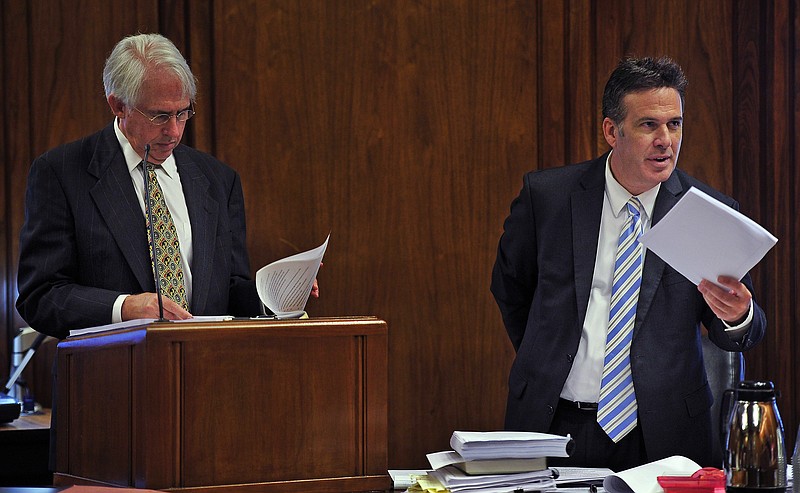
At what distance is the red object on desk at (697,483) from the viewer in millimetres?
1909

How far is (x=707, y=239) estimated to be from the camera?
2150 millimetres

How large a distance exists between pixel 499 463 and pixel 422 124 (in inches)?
76.0

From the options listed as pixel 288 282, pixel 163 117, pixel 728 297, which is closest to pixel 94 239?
pixel 163 117

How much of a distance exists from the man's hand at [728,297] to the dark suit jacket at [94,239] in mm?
1110

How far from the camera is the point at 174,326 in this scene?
1748 mm

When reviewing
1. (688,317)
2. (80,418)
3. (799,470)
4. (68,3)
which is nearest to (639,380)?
(688,317)

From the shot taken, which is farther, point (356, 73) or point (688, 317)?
point (356, 73)

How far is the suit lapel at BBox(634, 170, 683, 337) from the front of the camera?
8.93ft

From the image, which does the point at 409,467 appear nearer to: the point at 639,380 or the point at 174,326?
the point at 639,380

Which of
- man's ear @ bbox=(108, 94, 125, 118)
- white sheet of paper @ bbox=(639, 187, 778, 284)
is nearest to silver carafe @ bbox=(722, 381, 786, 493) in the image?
white sheet of paper @ bbox=(639, 187, 778, 284)

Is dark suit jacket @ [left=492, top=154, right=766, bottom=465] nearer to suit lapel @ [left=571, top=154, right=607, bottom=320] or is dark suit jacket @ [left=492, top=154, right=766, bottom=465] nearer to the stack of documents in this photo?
suit lapel @ [left=571, top=154, right=607, bottom=320]

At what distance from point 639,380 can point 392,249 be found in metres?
1.32

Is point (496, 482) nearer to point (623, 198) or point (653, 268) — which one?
point (653, 268)

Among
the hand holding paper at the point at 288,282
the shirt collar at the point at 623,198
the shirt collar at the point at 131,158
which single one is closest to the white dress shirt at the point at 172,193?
the shirt collar at the point at 131,158
